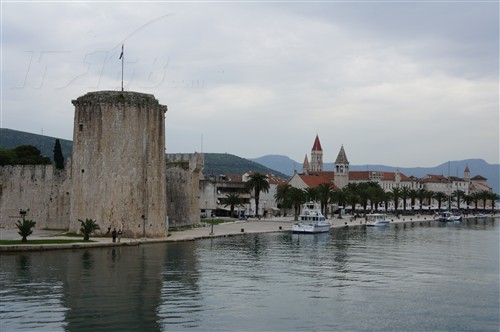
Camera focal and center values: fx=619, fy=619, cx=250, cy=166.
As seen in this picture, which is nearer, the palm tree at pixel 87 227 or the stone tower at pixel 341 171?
the palm tree at pixel 87 227

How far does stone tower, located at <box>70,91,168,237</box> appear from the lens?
45.3 metres

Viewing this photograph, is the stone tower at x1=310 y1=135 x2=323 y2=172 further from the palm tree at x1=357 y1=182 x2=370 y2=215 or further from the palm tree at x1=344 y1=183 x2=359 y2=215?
the palm tree at x1=344 y1=183 x2=359 y2=215

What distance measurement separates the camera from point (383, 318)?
22.7m

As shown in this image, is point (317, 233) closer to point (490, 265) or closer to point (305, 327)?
point (490, 265)

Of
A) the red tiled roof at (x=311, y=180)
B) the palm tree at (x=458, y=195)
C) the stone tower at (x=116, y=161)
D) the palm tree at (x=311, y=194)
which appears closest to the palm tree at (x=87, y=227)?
the stone tower at (x=116, y=161)

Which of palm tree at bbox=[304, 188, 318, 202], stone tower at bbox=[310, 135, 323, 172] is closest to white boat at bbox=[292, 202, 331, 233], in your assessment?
palm tree at bbox=[304, 188, 318, 202]

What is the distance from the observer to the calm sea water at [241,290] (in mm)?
21344

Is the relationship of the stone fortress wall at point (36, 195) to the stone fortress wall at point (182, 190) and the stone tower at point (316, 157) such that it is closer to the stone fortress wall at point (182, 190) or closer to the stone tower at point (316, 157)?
the stone fortress wall at point (182, 190)

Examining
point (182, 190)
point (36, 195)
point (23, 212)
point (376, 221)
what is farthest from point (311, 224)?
point (23, 212)

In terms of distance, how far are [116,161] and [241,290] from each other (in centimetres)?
2137

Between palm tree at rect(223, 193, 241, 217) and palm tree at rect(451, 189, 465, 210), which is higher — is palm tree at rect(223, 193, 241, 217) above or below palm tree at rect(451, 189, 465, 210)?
below

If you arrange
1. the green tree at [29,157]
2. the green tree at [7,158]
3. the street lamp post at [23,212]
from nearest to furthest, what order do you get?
the street lamp post at [23,212] → the green tree at [7,158] → the green tree at [29,157]

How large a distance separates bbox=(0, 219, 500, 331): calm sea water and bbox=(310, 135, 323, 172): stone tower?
133 meters

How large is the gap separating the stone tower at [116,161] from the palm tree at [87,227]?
47 cm
